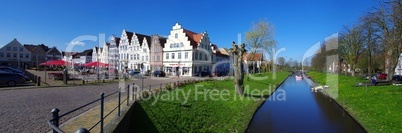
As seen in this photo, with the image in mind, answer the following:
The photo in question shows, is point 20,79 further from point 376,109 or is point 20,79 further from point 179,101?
point 376,109

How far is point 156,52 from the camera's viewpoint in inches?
2044

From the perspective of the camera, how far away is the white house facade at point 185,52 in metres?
46.4

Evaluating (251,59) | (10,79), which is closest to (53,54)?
(251,59)

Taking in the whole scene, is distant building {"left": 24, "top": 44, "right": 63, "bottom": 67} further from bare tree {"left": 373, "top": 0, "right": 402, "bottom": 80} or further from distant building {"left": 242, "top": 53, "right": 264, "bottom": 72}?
bare tree {"left": 373, "top": 0, "right": 402, "bottom": 80}

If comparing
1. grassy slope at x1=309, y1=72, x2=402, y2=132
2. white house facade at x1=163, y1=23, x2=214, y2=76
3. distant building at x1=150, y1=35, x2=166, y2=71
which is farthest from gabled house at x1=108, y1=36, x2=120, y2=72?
grassy slope at x1=309, y1=72, x2=402, y2=132

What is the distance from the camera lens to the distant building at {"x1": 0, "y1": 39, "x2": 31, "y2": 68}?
7112cm

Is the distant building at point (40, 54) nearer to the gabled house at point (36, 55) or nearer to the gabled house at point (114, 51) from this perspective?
the gabled house at point (36, 55)

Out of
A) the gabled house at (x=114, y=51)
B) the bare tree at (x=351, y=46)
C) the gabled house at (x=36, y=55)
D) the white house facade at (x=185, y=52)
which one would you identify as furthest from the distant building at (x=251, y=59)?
the gabled house at (x=36, y=55)

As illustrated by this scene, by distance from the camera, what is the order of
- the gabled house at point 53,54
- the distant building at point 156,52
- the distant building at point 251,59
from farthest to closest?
the gabled house at point 53,54
the distant building at point 156,52
the distant building at point 251,59

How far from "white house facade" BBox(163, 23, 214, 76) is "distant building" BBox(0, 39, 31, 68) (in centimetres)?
5228

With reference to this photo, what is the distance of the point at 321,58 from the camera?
205 feet

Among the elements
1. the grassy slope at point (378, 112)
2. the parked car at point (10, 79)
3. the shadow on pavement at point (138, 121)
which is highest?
the parked car at point (10, 79)

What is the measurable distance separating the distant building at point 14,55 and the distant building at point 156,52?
4681 centimetres

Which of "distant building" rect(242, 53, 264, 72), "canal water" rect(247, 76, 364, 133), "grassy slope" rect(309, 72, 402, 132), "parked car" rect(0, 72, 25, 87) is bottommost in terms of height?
"canal water" rect(247, 76, 364, 133)
